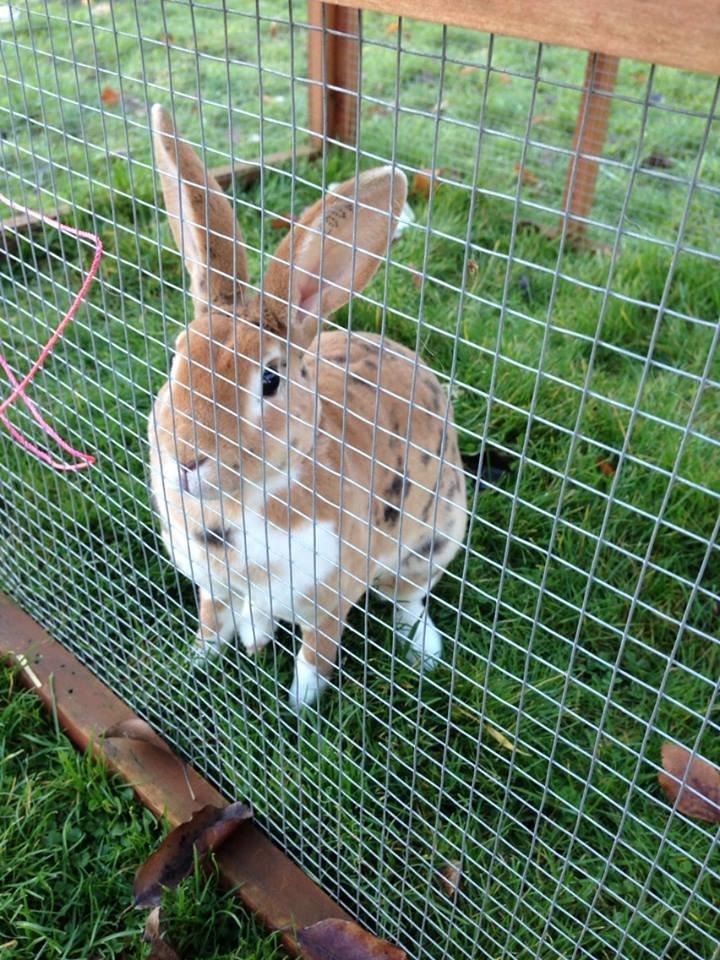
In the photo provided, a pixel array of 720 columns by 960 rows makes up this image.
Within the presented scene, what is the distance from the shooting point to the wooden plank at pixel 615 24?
0.78m

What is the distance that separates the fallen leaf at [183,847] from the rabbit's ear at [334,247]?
96cm

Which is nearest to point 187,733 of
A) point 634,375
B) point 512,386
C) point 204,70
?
point 512,386

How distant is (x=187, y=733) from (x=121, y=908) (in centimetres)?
38

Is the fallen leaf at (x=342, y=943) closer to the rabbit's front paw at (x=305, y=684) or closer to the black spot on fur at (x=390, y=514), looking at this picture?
the rabbit's front paw at (x=305, y=684)

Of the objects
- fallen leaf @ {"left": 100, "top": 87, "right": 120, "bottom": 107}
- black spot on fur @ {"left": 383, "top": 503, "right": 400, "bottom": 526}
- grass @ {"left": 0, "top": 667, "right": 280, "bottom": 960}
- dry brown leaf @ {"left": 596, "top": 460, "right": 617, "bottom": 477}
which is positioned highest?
black spot on fur @ {"left": 383, "top": 503, "right": 400, "bottom": 526}

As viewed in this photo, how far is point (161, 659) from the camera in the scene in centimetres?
220

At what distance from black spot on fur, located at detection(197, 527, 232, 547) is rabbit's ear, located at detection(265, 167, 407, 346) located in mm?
394

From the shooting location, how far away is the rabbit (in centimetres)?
147

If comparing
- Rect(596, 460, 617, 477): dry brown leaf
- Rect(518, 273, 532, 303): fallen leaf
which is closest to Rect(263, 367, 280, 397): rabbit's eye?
Rect(596, 460, 617, 477): dry brown leaf

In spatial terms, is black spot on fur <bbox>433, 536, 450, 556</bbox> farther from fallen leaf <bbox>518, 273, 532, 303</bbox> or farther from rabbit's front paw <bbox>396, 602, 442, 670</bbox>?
fallen leaf <bbox>518, 273, 532, 303</bbox>

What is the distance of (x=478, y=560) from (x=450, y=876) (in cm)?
90

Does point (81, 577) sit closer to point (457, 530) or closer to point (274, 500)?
point (274, 500)

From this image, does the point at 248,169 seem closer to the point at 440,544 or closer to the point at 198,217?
the point at 440,544

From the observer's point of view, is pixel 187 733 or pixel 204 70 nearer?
pixel 187 733
